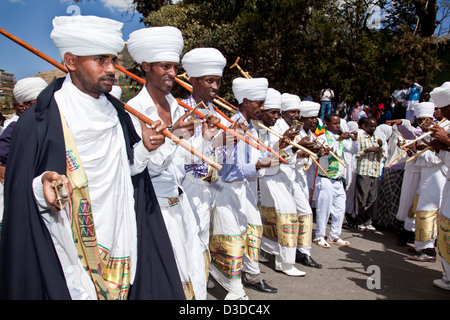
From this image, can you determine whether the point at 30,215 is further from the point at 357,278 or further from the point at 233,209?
the point at 357,278

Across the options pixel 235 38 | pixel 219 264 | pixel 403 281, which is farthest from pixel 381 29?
pixel 219 264

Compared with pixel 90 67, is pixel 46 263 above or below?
below

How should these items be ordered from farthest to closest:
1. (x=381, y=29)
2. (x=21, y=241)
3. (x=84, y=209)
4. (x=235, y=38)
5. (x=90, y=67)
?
(x=381, y=29) → (x=235, y=38) → (x=90, y=67) → (x=84, y=209) → (x=21, y=241)

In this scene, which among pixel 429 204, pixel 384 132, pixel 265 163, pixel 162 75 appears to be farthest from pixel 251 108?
pixel 384 132

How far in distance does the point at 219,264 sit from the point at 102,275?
219 centimetres

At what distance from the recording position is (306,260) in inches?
236

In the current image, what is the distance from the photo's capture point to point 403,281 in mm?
5426

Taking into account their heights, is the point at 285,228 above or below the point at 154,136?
below

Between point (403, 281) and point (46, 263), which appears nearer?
point (46, 263)

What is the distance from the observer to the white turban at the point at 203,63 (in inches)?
153

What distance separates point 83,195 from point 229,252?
2334mm

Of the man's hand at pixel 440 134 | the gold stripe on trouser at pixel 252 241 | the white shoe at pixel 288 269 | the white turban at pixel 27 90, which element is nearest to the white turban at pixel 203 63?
the white turban at pixel 27 90

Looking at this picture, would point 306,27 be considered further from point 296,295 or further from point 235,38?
point 296,295

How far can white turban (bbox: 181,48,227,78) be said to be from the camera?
3.89 meters
